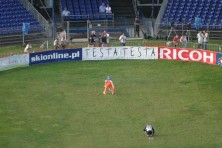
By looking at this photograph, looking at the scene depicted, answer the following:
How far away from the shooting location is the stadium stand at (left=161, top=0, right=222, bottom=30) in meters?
66.5

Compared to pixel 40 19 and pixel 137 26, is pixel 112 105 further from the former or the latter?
pixel 137 26

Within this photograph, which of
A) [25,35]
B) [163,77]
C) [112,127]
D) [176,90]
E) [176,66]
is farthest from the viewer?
[25,35]

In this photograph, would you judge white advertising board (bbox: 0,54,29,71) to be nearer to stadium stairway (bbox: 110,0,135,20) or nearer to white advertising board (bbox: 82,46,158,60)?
white advertising board (bbox: 82,46,158,60)

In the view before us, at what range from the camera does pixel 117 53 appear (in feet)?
192

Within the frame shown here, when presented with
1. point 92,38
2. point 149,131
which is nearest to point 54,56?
point 92,38

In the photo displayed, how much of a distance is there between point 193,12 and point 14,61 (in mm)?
20628

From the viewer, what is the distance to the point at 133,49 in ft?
191

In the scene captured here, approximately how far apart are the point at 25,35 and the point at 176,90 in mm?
20859

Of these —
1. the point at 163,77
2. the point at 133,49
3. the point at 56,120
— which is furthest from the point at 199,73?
the point at 56,120

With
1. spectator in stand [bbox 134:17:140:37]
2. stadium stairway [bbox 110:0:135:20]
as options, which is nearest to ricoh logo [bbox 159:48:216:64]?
spectator in stand [bbox 134:17:140:37]

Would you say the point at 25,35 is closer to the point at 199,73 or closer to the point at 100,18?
the point at 100,18

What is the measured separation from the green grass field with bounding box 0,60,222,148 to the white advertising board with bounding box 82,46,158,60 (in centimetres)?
73

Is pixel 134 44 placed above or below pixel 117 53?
above

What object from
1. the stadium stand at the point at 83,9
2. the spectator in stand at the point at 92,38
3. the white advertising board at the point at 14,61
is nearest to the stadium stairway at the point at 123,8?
the stadium stand at the point at 83,9
